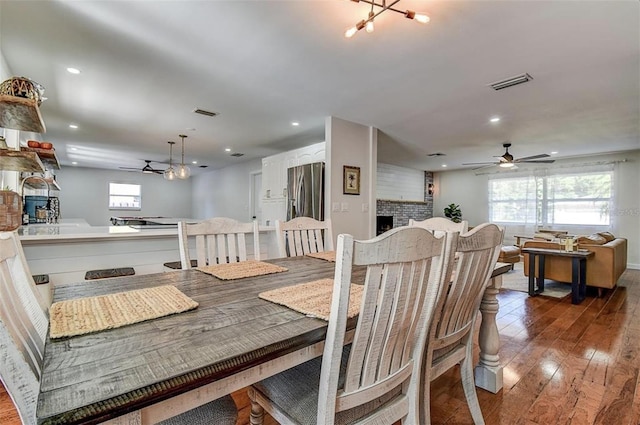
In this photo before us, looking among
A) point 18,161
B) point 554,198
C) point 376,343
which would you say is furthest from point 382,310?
point 554,198

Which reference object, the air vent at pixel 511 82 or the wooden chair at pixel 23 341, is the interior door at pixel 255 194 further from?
the wooden chair at pixel 23 341

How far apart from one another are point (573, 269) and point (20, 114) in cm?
535

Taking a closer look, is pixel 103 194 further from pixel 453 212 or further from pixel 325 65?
pixel 453 212

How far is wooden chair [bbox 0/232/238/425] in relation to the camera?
570mm

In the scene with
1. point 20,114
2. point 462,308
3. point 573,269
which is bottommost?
point 573,269

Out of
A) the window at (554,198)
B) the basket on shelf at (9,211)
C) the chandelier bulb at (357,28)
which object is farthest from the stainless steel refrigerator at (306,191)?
the window at (554,198)

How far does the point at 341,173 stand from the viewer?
414 cm

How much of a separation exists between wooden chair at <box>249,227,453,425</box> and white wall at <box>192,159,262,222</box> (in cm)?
642

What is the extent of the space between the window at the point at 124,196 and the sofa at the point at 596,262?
10179 millimetres

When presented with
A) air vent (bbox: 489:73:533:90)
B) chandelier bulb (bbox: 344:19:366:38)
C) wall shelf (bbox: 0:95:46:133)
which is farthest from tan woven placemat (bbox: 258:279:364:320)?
air vent (bbox: 489:73:533:90)

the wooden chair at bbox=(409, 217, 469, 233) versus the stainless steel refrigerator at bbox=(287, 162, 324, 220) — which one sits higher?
the stainless steel refrigerator at bbox=(287, 162, 324, 220)

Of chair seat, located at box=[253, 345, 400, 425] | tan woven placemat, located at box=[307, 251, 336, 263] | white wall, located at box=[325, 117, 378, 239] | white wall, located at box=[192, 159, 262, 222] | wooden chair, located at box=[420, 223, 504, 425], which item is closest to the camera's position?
chair seat, located at box=[253, 345, 400, 425]

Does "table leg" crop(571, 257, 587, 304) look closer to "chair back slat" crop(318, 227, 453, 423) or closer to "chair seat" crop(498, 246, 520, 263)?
"chair seat" crop(498, 246, 520, 263)

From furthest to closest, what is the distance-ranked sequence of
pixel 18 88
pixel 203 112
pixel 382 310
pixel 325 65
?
pixel 203 112, pixel 325 65, pixel 18 88, pixel 382 310
